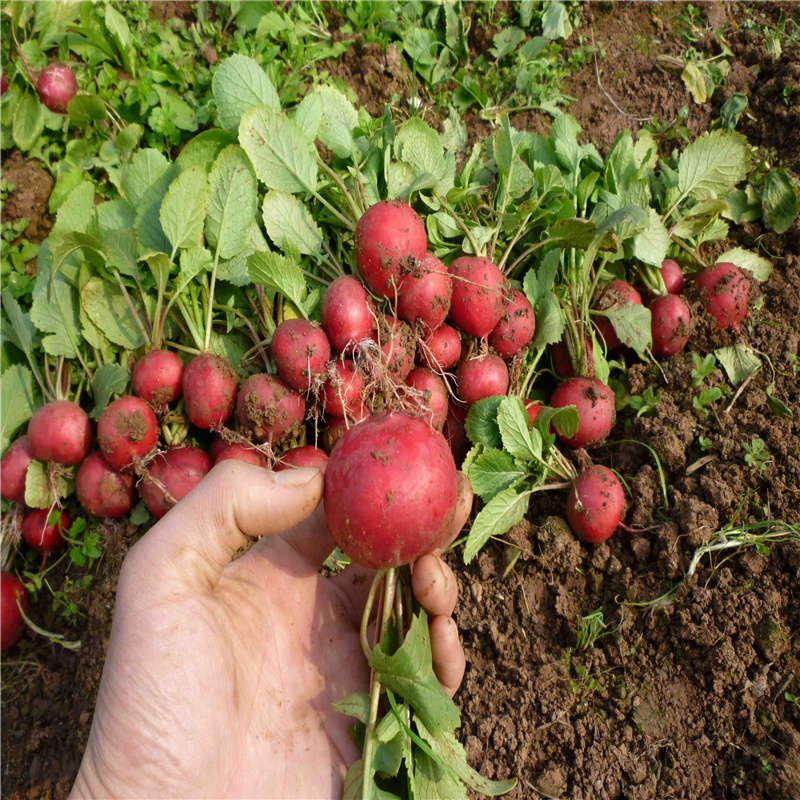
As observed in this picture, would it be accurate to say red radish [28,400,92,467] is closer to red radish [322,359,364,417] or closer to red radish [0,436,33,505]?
red radish [0,436,33,505]

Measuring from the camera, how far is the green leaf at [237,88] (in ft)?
9.51

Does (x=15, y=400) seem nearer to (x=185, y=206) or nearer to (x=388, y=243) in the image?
(x=185, y=206)

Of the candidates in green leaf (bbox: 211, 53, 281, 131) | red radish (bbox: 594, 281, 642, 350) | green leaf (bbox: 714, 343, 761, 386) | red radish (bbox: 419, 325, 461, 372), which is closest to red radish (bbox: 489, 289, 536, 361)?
red radish (bbox: 419, 325, 461, 372)

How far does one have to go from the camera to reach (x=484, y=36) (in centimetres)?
394

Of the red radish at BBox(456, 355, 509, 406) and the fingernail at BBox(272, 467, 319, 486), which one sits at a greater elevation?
the fingernail at BBox(272, 467, 319, 486)

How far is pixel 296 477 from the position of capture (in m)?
1.83

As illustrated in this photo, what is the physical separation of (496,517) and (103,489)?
179 cm

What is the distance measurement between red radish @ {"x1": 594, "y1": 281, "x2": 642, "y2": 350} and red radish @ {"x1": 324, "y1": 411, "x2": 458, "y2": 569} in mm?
1529

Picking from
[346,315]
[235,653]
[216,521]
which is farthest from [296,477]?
[346,315]

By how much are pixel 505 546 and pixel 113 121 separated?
3352 millimetres

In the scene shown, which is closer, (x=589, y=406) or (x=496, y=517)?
(x=496, y=517)

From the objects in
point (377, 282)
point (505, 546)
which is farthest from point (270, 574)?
point (377, 282)

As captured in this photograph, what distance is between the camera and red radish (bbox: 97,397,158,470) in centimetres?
255

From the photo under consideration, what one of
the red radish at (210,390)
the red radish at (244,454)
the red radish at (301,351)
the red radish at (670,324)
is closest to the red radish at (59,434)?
the red radish at (210,390)
